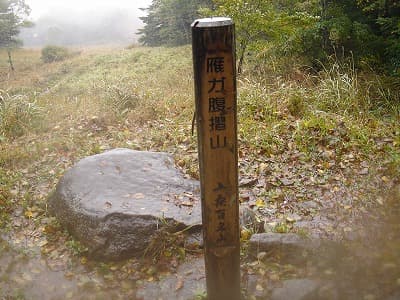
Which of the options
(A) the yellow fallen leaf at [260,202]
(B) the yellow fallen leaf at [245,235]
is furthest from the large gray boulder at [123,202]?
(A) the yellow fallen leaf at [260,202]

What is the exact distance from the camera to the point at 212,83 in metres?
2.03

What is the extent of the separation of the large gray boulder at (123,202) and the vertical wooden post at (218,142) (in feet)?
3.81

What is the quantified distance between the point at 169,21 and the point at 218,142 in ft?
64.2

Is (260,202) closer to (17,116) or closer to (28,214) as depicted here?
(28,214)

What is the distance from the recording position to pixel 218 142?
2.16m

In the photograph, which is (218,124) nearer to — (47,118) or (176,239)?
(176,239)

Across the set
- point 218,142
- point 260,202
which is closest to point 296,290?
point 260,202

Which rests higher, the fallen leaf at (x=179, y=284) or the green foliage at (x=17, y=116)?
the green foliage at (x=17, y=116)

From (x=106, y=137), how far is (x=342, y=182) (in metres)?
3.99

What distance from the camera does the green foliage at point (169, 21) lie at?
18.4m

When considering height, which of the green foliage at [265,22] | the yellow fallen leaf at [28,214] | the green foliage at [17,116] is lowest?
the yellow fallen leaf at [28,214]

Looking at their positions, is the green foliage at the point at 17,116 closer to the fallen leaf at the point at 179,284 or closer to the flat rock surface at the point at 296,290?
the fallen leaf at the point at 179,284

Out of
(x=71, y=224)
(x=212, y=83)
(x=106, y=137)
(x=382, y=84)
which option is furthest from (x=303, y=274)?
(x=382, y=84)

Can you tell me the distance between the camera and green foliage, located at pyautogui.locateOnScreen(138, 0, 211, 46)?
18.4 metres
